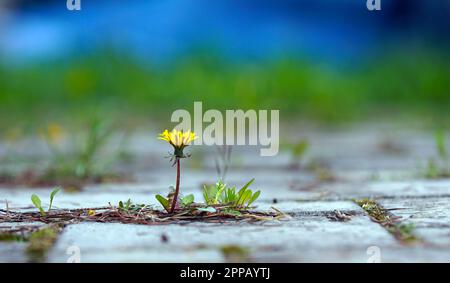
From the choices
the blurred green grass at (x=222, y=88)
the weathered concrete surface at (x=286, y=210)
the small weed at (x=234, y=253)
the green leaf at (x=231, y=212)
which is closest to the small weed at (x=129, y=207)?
the weathered concrete surface at (x=286, y=210)

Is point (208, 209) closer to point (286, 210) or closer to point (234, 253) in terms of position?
point (286, 210)

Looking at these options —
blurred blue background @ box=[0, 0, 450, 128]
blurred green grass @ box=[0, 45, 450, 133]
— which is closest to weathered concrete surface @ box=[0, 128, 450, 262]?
blurred green grass @ box=[0, 45, 450, 133]

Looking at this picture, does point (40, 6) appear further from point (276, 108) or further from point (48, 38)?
point (276, 108)

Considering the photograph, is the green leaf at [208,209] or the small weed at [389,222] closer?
the small weed at [389,222]

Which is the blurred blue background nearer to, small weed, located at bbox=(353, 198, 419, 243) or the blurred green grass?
the blurred green grass

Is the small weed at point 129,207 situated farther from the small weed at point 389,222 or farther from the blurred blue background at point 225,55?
the blurred blue background at point 225,55

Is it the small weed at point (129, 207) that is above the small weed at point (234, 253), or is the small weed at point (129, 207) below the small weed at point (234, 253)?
above
